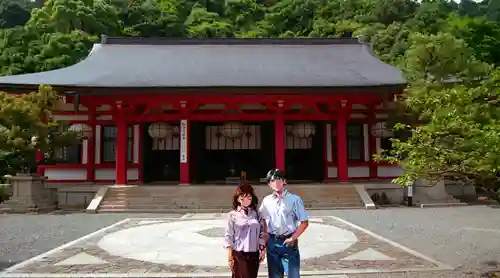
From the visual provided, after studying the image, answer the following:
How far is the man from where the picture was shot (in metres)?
4.30

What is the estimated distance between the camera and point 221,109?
17797 mm

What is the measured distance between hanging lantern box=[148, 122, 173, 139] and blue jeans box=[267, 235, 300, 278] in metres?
13.4

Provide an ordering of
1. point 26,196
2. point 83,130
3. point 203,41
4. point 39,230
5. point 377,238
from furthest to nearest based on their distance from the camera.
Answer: point 203,41
point 83,130
point 26,196
point 39,230
point 377,238

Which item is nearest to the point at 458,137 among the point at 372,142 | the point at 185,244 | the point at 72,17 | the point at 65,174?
the point at 185,244

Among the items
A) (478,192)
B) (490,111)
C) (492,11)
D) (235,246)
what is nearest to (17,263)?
(235,246)

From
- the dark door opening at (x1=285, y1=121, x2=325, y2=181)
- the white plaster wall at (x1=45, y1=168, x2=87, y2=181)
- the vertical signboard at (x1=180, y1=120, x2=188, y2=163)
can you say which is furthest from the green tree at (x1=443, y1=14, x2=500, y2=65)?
the white plaster wall at (x1=45, y1=168, x2=87, y2=181)

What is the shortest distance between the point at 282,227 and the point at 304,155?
15.3 metres

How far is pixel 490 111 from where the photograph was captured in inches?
240

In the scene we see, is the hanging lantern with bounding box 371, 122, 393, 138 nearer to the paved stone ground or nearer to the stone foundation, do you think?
the paved stone ground

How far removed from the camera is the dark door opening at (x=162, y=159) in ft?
61.3

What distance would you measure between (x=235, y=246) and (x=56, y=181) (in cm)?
1572

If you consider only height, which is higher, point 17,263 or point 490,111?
point 490,111

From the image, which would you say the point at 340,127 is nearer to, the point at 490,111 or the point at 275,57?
the point at 275,57

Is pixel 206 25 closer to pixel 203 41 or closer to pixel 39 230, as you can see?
pixel 203 41
